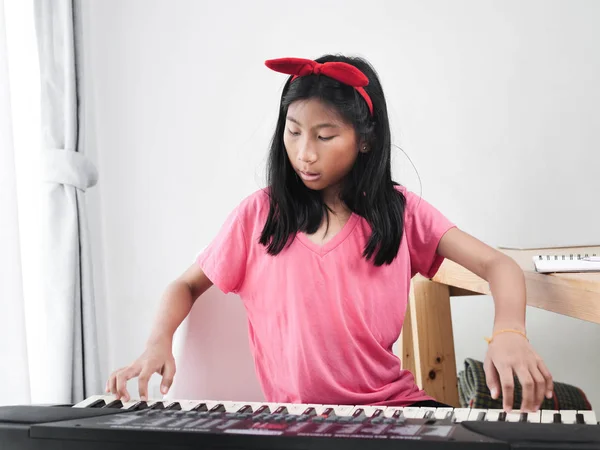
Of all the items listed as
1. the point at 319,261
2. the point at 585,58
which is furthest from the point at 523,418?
the point at 585,58

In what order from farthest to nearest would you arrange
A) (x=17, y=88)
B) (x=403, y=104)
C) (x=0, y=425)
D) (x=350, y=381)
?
1. (x=403, y=104)
2. (x=17, y=88)
3. (x=350, y=381)
4. (x=0, y=425)

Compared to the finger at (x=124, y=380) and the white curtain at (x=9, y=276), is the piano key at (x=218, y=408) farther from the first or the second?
the white curtain at (x=9, y=276)

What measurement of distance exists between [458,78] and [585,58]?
1.23 ft

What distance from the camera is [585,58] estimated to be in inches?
84.1

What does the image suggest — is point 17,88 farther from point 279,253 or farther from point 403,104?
point 403,104

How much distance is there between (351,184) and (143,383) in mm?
492

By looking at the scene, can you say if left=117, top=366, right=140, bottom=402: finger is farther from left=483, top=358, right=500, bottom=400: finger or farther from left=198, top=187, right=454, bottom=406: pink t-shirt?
left=483, top=358, right=500, bottom=400: finger

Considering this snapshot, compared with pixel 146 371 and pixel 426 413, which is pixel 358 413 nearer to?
pixel 426 413

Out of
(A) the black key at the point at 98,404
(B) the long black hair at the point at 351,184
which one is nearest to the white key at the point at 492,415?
(A) the black key at the point at 98,404

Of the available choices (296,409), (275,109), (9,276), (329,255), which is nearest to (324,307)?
(329,255)

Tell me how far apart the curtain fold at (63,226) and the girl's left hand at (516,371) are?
108 cm

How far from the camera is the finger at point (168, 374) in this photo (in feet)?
3.10

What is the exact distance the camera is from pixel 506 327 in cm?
94

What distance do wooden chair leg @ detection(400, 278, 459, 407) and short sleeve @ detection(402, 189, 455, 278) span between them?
0.46m
